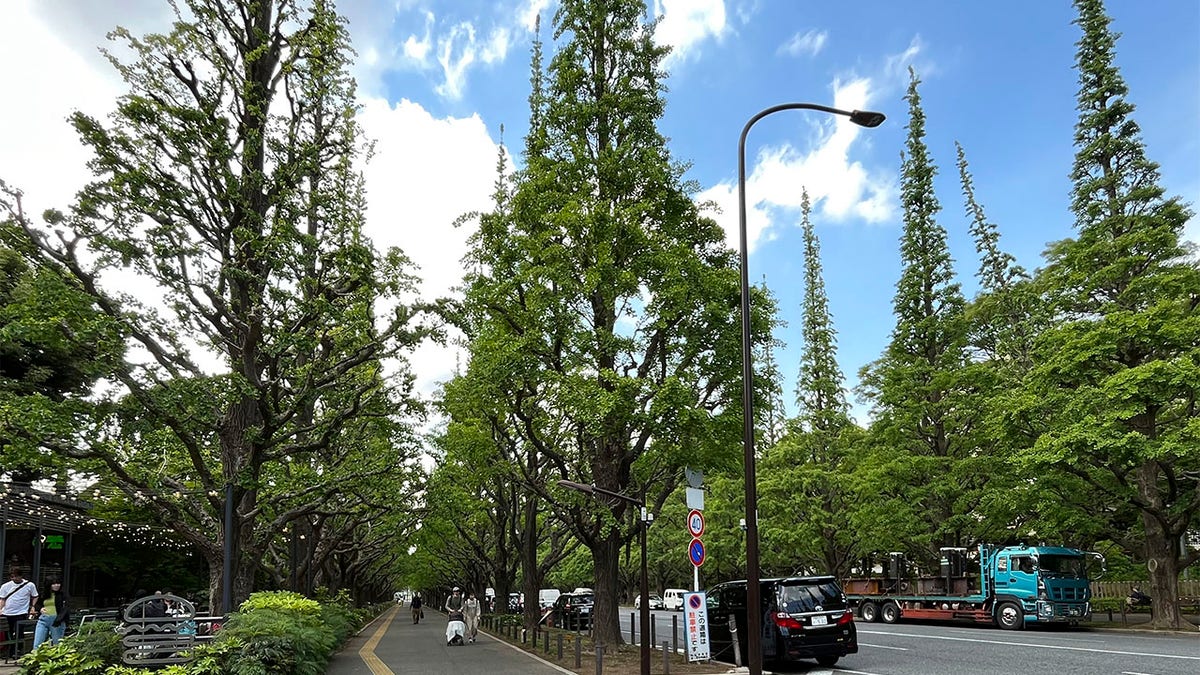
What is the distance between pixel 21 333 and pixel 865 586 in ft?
102

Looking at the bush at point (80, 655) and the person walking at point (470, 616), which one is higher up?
the bush at point (80, 655)

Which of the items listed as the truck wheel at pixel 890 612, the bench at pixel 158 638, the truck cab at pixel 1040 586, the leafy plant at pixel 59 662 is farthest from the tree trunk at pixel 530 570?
the leafy plant at pixel 59 662

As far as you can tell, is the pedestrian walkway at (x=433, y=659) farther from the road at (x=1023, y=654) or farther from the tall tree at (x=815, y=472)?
the tall tree at (x=815, y=472)

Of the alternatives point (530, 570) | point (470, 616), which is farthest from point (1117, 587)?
point (470, 616)

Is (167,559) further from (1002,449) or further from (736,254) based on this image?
(1002,449)

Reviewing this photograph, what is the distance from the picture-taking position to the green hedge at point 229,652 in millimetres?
10242

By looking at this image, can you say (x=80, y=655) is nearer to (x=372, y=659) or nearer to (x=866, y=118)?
(x=372, y=659)

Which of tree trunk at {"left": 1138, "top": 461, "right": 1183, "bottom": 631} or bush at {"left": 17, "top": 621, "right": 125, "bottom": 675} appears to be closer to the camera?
bush at {"left": 17, "top": 621, "right": 125, "bottom": 675}

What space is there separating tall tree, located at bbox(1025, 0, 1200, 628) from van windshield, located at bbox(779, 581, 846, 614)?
11.7m

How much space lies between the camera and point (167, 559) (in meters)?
32.6

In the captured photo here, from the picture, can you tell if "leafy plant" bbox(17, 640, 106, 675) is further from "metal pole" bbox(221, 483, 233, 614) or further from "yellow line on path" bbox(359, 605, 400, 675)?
"yellow line on path" bbox(359, 605, 400, 675)

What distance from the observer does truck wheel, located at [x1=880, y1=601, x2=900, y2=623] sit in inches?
1171

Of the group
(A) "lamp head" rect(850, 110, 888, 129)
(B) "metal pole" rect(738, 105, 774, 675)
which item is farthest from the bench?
(A) "lamp head" rect(850, 110, 888, 129)

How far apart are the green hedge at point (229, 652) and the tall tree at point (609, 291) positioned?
6.28 metres
